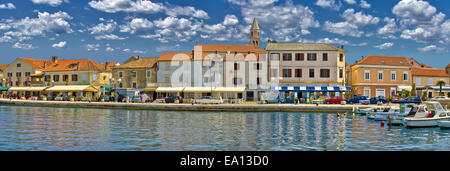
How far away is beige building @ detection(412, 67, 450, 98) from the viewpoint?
2817 inches

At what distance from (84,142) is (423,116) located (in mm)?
25401

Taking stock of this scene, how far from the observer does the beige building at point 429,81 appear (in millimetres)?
71562

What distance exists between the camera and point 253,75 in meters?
65.9

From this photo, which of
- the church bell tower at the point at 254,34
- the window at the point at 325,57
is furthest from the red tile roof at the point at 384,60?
the church bell tower at the point at 254,34

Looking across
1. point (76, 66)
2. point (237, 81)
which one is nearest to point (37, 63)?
point (76, 66)

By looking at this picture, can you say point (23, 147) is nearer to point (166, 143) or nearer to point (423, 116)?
point (166, 143)

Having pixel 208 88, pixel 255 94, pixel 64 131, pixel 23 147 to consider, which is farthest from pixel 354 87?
pixel 23 147

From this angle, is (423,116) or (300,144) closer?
(300,144)

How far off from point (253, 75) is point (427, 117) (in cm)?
3547

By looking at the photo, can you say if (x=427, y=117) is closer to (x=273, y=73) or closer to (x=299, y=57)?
(x=299, y=57)

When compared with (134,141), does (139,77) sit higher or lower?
higher

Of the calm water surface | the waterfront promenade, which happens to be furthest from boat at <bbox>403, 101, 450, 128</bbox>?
the waterfront promenade

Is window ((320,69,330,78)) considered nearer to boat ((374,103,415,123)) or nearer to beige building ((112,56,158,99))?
boat ((374,103,415,123))
